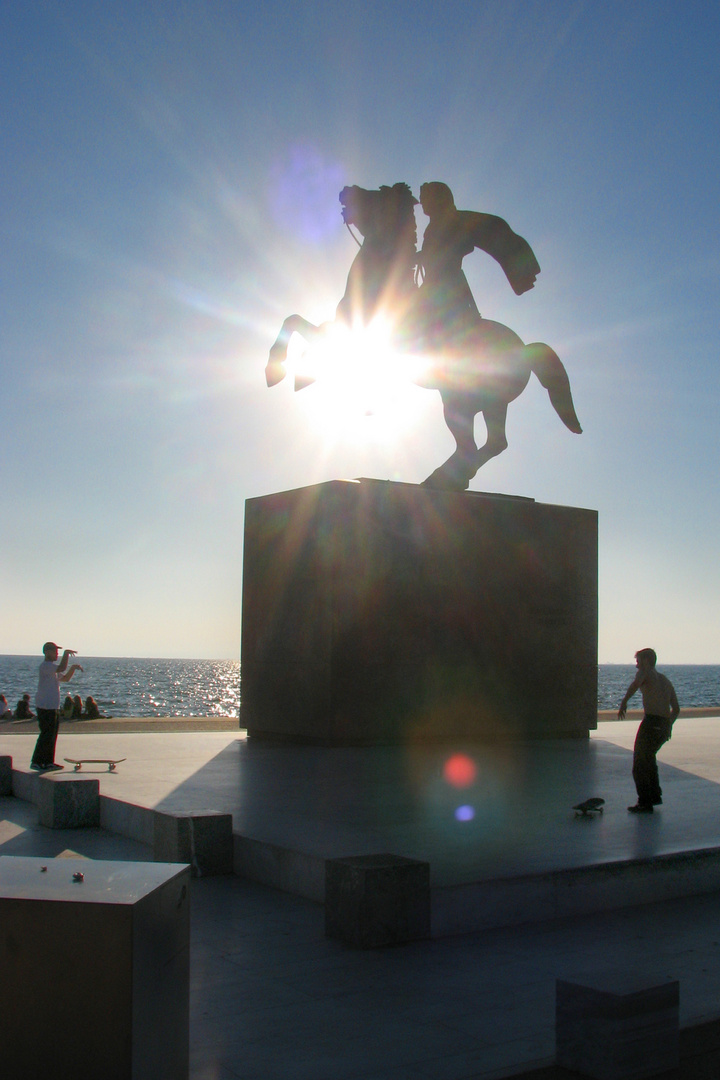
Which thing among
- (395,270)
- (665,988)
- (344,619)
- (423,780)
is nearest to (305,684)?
(344,619)

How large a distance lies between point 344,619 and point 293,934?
744cm

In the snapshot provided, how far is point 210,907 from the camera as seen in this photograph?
566 centimetres

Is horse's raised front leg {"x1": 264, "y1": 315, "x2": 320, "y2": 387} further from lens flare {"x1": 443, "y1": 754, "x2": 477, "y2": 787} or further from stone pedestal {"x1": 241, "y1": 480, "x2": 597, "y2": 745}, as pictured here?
lens flare {"x1": 443, "y1": 754, "x2": 477, "y2": 787}

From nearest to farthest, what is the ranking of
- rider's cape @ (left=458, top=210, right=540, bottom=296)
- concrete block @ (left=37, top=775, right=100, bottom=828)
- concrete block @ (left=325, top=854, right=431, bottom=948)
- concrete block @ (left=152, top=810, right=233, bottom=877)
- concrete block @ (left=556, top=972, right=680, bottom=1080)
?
concrete block @ (left=556, top=972, right=680, bottom=1080) → concrete block @ (left=325, top=854, right=431, bottom=948) → concrete block @ (left=152, top=810, right=233, bottom=877) → concrete block @ (left=37, top=775, right=100, bottom=828) → rider's cape @ (left=458, top=210, right=540, bottom=296)

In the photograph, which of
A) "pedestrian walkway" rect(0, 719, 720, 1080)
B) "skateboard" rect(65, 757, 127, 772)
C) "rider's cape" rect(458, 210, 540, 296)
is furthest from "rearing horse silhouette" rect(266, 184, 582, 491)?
"skateboard" rect(65, 757, 127, 772)

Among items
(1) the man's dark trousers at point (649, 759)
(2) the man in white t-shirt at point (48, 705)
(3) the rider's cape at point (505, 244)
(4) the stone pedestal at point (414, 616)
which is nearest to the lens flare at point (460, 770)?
(4) the stone pedestal at point (414, 616)

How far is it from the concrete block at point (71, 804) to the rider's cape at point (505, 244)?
908cm

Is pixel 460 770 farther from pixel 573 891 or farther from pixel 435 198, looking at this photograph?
pixel 435 198

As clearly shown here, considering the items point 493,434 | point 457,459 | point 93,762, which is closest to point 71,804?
point 93,762

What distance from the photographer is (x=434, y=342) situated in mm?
13336

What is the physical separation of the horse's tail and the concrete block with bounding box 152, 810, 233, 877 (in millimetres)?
9254

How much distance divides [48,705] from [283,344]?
18.9 ft

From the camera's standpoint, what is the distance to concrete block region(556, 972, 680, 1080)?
11.3 ft

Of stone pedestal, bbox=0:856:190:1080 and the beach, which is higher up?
stone pedestal, bbox=0:856:190:1080
